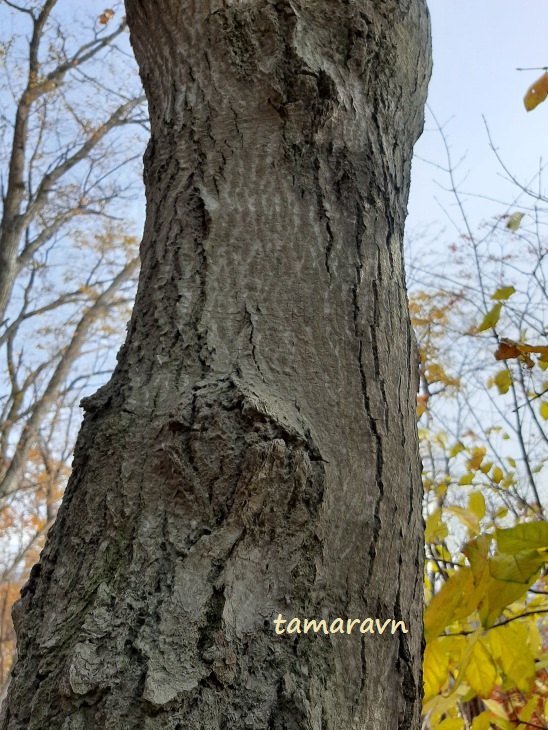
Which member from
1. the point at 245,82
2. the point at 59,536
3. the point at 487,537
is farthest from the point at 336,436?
the point at 245,82

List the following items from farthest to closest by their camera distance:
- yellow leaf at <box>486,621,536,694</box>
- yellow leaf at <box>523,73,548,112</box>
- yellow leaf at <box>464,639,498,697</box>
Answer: yellow leaf at <box>523,73,548,112</box> → yellow leaf at <box>464,639,498,697</box> → yellow leaf at <box>486,621,536,694</box>

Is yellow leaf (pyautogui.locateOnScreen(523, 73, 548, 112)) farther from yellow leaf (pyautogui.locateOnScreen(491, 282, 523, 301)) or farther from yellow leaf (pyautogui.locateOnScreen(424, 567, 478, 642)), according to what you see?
yellow leaf (pyautogui.locateOnScreen(424, 567, 478, 642))

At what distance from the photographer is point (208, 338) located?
762 millimetres

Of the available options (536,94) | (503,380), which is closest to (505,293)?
(503,380)

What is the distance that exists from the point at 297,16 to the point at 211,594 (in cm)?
Result: 95

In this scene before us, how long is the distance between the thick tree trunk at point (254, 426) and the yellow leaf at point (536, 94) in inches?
10.7

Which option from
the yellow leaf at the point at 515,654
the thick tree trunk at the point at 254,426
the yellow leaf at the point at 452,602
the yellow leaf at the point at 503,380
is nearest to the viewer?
the thick tree trunk at the point at 254,426

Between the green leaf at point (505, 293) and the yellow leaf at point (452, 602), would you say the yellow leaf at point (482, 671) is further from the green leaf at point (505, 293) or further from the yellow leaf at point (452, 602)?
the green leaf at point (505, 293)

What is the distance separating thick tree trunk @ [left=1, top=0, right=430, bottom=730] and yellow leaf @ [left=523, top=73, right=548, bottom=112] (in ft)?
0.89

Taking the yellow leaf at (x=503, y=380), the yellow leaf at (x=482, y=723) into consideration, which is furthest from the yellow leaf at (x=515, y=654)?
the yellow leaf at (x=503, y=380)

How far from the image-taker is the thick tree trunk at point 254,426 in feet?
1.85

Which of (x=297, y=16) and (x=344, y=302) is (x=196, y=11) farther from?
(x=344, y=302)

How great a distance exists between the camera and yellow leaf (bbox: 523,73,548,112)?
3.67ft

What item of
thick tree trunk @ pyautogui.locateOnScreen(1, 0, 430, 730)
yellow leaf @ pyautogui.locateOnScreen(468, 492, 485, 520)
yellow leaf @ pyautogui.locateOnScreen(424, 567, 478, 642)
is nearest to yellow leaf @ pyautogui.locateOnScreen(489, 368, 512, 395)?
yellow leaf @ pyautogui.locateOnScreen(468, 492, 485, 520)
